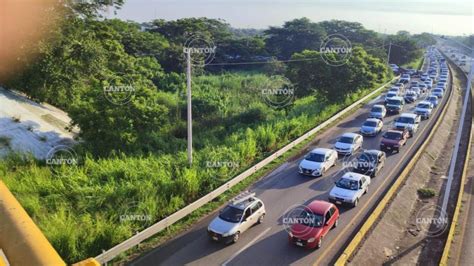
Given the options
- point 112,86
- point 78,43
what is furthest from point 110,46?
point 112,86

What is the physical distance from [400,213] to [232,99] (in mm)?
26592

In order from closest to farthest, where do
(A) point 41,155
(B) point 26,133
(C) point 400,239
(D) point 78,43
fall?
(C) point 400,239 < (A) point 41,155 < (B) point 26,133 < (D) point 78,43

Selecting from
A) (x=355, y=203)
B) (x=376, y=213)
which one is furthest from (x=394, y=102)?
(x=376, y=213)

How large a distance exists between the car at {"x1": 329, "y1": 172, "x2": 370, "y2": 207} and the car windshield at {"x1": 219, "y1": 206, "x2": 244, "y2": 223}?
18.0ft

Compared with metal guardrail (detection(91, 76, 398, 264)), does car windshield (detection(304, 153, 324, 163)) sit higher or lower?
higher

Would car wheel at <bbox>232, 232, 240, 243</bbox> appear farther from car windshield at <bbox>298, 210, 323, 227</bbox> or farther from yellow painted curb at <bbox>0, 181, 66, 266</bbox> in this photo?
yellow painted curb at <bbox>0, 181, 66, 266</bbox>

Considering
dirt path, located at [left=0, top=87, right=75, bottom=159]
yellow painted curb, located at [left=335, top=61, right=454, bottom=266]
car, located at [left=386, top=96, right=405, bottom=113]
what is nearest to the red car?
yellow painted curb, located at [left=335, top=61, right=454, bottom=266]

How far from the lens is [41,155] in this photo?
875 inches

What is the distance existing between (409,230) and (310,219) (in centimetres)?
656

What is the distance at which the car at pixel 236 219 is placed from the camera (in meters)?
14.7

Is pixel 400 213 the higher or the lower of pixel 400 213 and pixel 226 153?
the lower

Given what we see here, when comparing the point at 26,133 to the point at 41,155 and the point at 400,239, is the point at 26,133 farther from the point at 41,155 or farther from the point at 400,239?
the point at 400,239

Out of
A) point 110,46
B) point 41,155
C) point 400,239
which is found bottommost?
point 400,239

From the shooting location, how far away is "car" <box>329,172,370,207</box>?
18.1 metres
